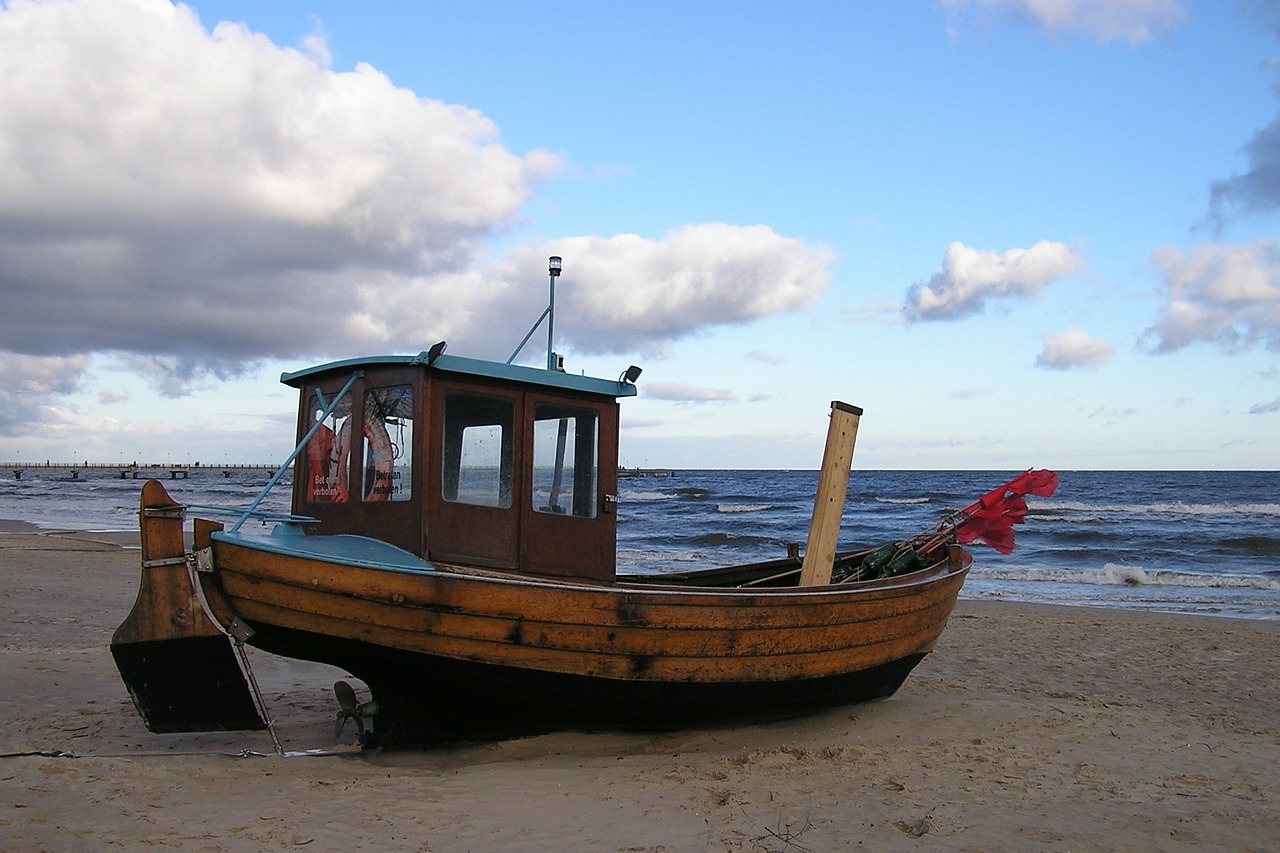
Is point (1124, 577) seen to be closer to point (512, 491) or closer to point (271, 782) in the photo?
point (512, 491)

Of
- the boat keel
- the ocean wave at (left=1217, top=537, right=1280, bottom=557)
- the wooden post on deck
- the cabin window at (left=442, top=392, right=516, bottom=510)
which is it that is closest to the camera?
the boat keel

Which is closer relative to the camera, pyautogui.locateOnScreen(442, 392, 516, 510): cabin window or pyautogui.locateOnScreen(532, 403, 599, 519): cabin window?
pyautogui.locateOnScreen(442, 392, 516, 510): cabin window

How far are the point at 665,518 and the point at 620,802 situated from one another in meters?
33.4

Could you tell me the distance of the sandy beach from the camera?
4.18m

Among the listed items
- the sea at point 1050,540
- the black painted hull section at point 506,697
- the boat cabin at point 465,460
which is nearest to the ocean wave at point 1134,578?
the sea at point 1050,540

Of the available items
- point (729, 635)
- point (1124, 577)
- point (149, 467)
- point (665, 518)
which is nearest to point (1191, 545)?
point (1124, 577)

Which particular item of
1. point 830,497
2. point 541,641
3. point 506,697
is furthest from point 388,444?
point 830,497

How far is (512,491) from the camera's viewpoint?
585 cm

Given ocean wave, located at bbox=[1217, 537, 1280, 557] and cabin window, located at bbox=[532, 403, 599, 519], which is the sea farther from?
cabin window, located at bbox=[532, 403, 599, 519]

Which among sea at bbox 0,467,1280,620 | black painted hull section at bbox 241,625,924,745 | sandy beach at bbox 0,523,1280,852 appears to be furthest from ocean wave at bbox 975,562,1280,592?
black painted hull section at bbox 241,625,924,745

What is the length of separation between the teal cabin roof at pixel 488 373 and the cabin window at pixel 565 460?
169 millimetres

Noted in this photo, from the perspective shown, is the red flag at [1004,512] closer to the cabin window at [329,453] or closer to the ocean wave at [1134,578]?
the cabin window at [329,453]

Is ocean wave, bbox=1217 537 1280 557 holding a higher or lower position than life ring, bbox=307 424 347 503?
lower

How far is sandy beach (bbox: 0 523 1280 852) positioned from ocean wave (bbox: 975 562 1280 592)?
1097 cm
